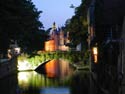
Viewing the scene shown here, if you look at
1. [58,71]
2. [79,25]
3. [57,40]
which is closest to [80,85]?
[79,25]

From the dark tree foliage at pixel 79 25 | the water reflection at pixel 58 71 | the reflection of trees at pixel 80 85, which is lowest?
the reflection of trees at pixel 80 85

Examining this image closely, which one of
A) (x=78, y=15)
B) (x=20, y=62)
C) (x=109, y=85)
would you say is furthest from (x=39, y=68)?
(x=109, y=85)

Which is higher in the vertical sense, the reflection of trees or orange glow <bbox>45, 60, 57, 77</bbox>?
orange glow <bbox>45, 60, 57, 77</bbox>

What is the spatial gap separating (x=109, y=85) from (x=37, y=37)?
37.1m

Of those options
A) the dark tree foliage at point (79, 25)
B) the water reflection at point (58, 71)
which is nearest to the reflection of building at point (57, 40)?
the water reflection at point (58, 71)

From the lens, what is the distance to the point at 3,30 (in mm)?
41500

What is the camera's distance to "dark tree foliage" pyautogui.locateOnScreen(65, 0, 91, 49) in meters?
66.4

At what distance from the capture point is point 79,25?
2630 inches

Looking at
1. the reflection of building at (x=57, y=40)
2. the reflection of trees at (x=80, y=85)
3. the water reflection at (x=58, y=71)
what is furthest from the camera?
the reflection of building at (x=57, y=40)

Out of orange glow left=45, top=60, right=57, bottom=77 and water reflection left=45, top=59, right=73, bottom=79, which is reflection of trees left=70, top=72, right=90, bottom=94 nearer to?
water reflection left=45, top=59, right=73, bottom=79

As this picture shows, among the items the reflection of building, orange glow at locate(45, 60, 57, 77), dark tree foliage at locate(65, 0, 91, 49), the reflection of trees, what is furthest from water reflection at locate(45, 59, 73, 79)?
the reflection of building

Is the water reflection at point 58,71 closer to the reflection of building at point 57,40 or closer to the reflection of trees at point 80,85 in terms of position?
the reflection of trees at point 80,85

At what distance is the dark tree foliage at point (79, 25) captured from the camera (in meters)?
66.4

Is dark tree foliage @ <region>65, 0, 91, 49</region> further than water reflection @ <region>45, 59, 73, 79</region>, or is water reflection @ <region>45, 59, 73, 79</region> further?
dark tree foliage @ <region>65, 0, 91, 49</region>
